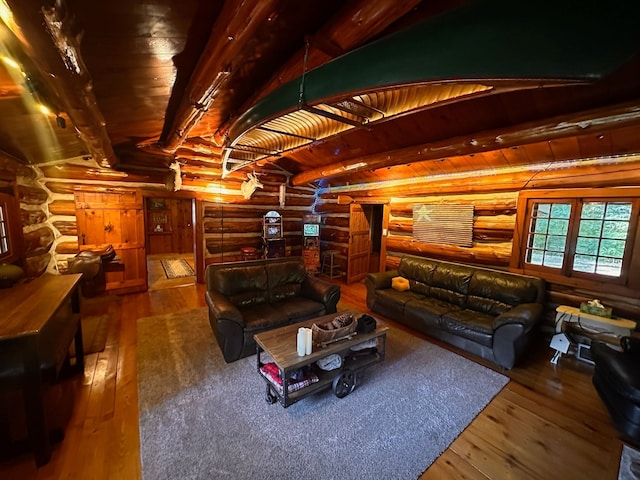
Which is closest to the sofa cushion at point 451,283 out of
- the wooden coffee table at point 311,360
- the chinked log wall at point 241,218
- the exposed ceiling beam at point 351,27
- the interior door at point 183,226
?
the wooden coffee table at point 311,360

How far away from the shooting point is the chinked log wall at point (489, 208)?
315 cm

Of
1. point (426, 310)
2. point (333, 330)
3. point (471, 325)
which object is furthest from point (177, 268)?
point (471, 325)

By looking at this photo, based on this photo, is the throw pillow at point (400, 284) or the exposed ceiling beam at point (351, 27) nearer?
the exposed ceiling beam at point (351, 27)

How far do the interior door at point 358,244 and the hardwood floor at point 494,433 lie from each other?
12.4ft

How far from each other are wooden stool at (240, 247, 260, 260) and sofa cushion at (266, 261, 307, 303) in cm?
261

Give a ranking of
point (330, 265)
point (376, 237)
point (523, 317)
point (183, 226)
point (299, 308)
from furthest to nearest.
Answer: point (183, 226)
point (376, 237)
point (330, 265)
point (299, 308)
point (523, 317)

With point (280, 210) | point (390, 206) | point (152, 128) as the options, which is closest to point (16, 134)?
point (152, 128)

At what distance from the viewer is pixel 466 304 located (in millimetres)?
3881

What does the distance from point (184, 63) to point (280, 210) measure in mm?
5265

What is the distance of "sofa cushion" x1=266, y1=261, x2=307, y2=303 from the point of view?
3941 mm

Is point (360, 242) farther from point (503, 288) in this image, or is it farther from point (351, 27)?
point (351, 27)

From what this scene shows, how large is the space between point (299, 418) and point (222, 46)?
2.79 metres

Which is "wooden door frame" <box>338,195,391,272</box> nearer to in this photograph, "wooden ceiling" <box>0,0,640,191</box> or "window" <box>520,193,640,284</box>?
"wooden ceiling" <box>0,0,640,191</box>

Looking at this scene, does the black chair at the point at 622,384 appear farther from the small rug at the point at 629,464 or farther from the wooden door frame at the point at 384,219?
the wooden door frame at the point at 384,219
